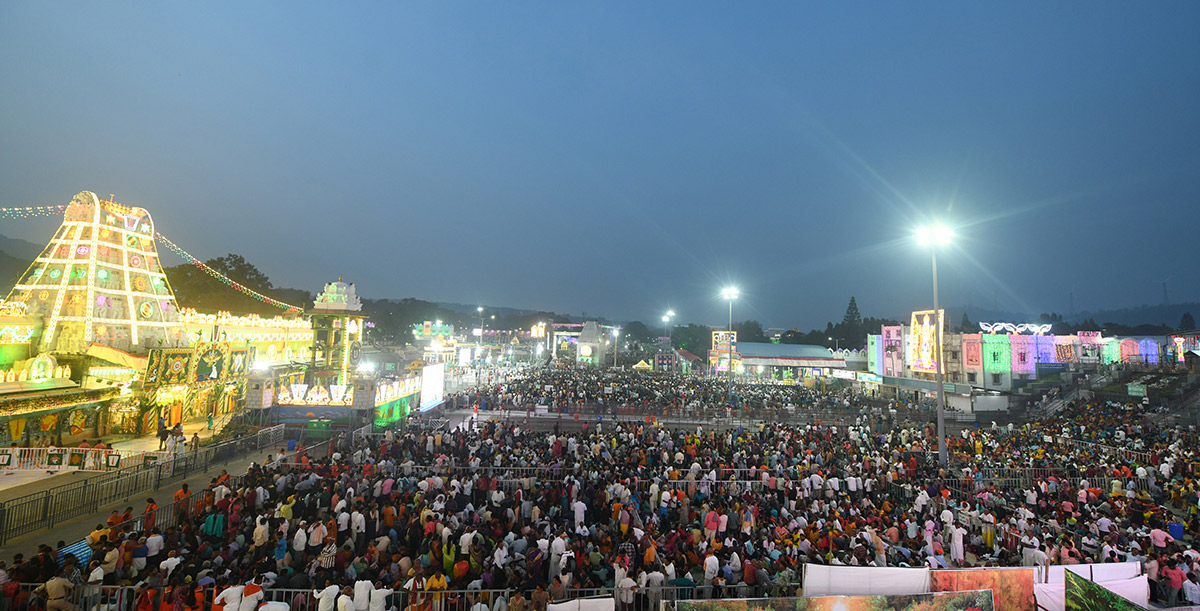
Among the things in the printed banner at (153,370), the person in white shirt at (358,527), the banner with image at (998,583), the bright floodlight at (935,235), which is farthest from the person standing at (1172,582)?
the printed banner at (153,370)

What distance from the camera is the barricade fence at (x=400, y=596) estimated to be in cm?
684

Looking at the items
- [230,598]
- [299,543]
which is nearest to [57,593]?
[230,598]

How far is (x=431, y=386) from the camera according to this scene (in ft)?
97.5

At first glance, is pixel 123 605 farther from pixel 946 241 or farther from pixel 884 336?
pixel 884 336

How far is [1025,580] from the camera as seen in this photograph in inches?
276

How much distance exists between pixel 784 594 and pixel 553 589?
3524 mm

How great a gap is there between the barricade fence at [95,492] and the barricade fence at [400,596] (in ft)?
16.7

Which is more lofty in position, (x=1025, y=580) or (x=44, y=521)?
(x=1025, y=580)

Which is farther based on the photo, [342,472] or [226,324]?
[226,324]

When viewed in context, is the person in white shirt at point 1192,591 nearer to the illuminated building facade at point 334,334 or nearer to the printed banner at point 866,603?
the printed banner at point 866,603

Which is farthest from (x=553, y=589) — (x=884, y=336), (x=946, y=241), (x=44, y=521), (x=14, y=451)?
(x=884, y=336)

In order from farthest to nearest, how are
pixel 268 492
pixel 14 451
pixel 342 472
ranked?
pixel 14 451, pixel 342 472, pixel 268 492

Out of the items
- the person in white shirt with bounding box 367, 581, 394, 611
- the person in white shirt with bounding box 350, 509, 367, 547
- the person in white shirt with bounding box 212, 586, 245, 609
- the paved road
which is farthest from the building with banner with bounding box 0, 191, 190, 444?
the person in white shirt with bounding box 367, 581, 394, 611

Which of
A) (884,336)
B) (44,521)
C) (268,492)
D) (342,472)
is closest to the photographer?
(44,521)
